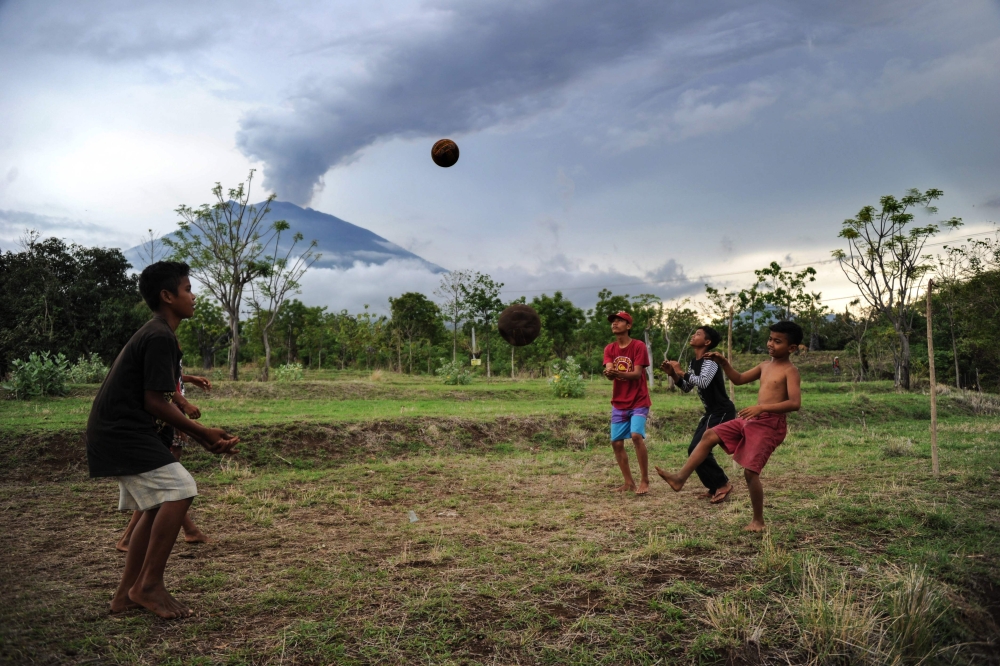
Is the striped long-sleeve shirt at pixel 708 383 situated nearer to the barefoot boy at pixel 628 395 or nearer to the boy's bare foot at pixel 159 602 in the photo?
the barefoot boy at pixel 628 395

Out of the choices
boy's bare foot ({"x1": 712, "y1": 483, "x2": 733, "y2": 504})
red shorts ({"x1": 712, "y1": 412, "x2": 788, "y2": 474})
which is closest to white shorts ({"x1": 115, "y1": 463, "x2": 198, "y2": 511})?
red shorts ({"x1": 712, "y1": 412, "x2": 788, "y2": 474})

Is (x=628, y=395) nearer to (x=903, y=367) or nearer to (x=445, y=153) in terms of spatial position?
(x=445, y=153)

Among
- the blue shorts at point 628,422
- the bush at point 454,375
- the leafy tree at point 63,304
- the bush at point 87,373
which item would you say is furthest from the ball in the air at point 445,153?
the leafy tree at point 63,304

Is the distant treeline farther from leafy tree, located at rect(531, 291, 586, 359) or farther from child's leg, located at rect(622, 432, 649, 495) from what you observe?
child's leg, located at rect(622, 432, 649, 495)

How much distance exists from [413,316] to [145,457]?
33760mm

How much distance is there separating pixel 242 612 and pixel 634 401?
15.5 ft

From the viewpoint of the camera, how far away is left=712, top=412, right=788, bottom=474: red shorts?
18.1 feet

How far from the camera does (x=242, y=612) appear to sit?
394 cm

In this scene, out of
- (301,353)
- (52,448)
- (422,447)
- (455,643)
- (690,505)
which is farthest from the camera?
(301,353)

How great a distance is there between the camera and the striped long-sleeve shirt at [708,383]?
6.91 meters

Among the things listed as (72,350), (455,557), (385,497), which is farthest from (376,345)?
(455,557)

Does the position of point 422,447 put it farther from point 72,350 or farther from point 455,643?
point 72,350

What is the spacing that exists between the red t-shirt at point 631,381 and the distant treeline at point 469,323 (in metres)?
20.7

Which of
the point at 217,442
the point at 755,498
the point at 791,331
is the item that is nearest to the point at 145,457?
the point at 217,442
